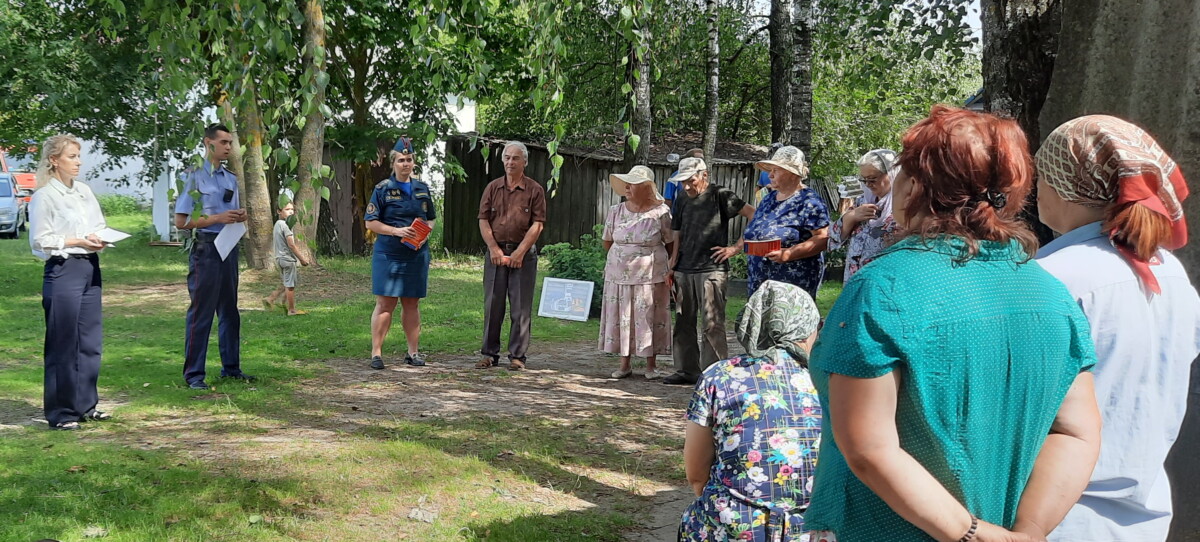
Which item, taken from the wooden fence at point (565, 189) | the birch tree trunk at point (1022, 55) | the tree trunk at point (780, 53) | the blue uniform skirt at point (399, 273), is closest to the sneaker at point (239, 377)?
the blue uniform skirt at point (399, 273)

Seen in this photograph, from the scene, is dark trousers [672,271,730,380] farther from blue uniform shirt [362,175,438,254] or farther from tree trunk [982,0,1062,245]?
tree trunk [982,0,1062,245]

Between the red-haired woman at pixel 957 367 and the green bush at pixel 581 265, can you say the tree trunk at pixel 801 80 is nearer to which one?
the green bush at pixel 581 265

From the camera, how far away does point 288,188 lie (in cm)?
376

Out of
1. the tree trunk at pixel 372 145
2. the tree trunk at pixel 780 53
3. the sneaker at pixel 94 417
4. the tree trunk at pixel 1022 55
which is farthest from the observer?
the tree trunk at pixel 372 145

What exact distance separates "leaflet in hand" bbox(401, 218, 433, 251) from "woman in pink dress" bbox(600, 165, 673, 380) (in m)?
1.53

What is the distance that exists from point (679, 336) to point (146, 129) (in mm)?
9446

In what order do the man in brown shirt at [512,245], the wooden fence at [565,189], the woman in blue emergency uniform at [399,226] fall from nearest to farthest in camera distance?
the woman in blue emergency uniform at [399,226]
the man in brown shirt at [512,245]
the wooden fence at [565,189]

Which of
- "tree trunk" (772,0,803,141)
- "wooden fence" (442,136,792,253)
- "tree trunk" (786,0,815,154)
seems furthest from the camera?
"wooden fence" (442,136,792,253)

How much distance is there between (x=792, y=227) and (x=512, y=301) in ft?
9.70

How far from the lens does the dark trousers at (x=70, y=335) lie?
6242 millimetres

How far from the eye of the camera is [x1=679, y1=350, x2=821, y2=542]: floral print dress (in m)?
3.20

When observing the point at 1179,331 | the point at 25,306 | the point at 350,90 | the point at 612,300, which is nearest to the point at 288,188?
the point at 1179,331

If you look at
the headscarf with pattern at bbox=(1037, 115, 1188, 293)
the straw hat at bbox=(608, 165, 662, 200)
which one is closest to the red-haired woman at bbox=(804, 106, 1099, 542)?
the headscarf with pattern at bbox=(1037, 115, 1188, 293)

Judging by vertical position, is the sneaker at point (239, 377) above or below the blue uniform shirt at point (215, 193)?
below
